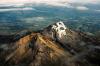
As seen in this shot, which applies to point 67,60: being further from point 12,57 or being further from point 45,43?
point 12,57

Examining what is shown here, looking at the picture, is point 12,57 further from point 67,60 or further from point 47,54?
point 67,60

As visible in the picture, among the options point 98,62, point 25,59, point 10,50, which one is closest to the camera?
point 98,62

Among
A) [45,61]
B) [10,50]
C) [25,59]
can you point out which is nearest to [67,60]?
[45,61]

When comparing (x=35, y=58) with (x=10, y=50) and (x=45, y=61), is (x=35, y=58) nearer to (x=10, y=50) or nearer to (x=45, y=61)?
(x=45, y=61)

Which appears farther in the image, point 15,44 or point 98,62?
point 15,44

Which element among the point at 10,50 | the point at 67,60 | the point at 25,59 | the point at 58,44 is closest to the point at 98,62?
the point at 67,60

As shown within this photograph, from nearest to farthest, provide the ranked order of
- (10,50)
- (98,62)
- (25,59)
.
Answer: (98,62) < (25,59) < (10,50)

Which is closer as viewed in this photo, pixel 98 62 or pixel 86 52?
pixel 98 62

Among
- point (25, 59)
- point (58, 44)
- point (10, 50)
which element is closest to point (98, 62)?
point (58, 44)
